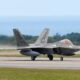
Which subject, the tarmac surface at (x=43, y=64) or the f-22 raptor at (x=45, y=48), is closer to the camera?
the tarmac surface at (x=43, y=64)

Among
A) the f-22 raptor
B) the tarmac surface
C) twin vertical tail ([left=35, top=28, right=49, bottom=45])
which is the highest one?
twin vertical tail ([left=35, top=28, right=49, bottom=45])

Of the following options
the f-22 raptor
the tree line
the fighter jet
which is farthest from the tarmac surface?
the tree line

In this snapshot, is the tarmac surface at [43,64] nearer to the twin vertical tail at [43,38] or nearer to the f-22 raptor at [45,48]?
the f-22 raptor at [45,48]

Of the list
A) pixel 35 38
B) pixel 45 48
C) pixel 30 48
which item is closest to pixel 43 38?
pixel 45 48

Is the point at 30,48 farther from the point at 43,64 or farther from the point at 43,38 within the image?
the point at 43,64

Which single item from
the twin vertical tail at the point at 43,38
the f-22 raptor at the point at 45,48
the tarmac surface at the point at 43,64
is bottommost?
the tarmac surface at the point at 43,64

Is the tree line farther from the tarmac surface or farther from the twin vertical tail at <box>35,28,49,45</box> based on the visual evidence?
the tarmac surface

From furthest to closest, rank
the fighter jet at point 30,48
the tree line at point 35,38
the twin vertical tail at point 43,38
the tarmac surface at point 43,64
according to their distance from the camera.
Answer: the twin vertical tail at point 43,38 < the tree line at point 35,38 < the fighter jet at point 30,48 < the tarmac surface at point 43,64

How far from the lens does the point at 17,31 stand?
70750 millimetres

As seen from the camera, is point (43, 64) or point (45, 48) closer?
point (43, 64)

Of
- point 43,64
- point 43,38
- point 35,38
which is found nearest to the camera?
point 43,64

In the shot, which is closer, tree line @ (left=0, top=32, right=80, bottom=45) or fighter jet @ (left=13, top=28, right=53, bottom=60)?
fighter jet @ (left=13, top=28, right=53, bottom=60)

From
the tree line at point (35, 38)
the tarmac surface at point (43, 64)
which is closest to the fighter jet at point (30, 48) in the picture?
the tree line at point (35, 38)

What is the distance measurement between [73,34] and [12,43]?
34662 mm
